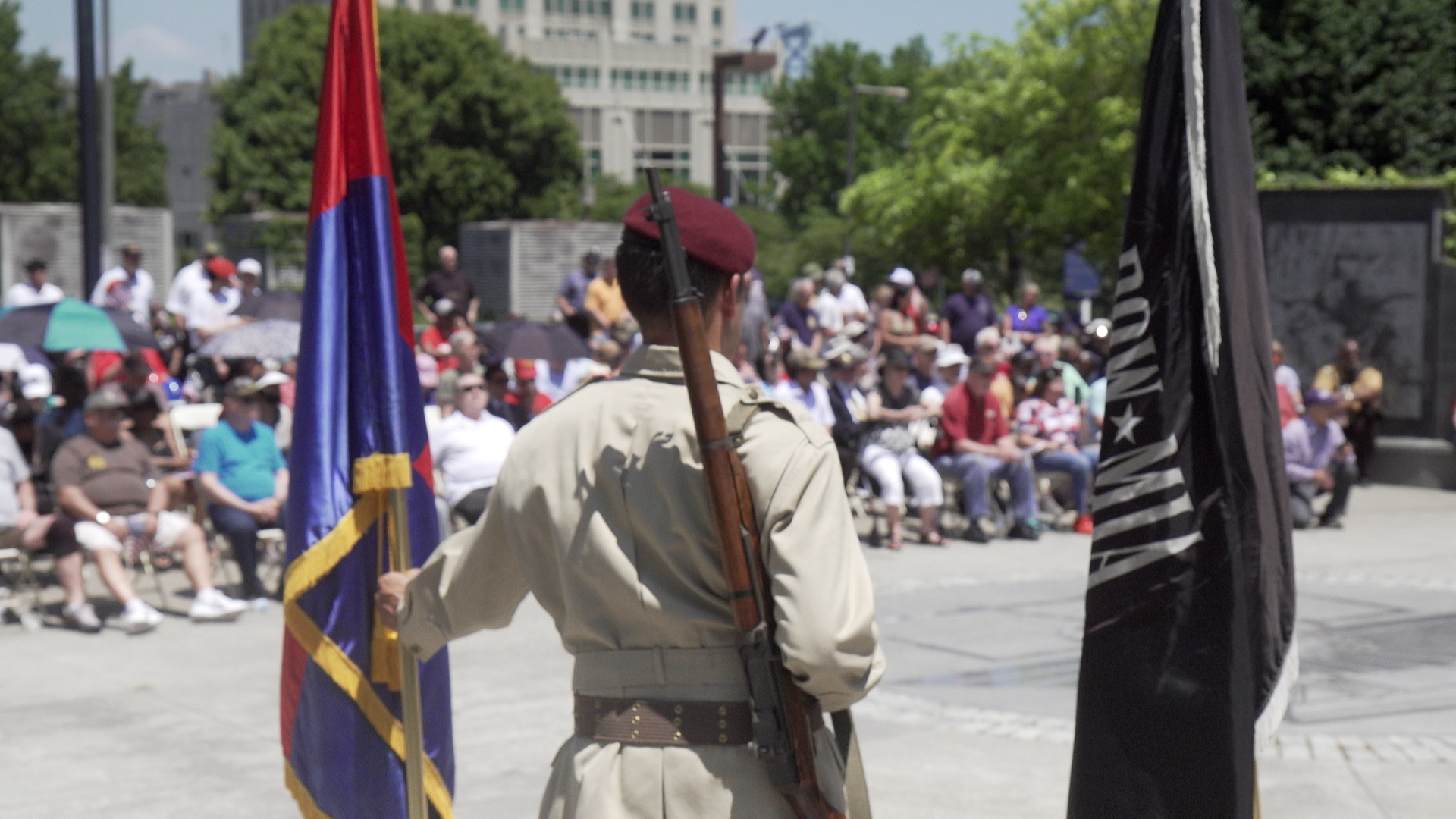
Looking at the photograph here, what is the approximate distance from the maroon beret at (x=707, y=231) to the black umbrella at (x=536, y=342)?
1119 centimetres

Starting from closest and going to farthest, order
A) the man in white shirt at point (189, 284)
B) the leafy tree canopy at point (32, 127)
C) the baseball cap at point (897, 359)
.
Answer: the baseball cap at point (897, 359)
the man in white shirt at point (189, 284)
the leafy tree canopy at point (32, 127)

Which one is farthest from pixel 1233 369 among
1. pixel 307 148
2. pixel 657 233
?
pixel 307 148

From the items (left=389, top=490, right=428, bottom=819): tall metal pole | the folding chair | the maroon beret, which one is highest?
the maroon beret

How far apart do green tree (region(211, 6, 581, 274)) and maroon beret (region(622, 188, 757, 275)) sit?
57.8m

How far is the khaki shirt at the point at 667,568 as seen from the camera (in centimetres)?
261

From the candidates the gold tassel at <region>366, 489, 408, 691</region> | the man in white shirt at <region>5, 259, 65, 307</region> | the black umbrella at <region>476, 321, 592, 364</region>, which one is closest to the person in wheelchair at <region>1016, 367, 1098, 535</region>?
the black umbrella at <region>476, 321, 592, 364</region>

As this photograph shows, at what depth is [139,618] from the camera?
9.50 metres

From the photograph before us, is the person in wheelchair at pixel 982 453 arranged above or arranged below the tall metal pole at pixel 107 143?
below

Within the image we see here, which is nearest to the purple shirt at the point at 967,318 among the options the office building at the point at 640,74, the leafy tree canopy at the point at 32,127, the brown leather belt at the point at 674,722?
the brown leather belt at the point at 674,722

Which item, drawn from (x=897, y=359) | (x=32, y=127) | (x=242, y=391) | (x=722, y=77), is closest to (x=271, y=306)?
(x=242, y=391)

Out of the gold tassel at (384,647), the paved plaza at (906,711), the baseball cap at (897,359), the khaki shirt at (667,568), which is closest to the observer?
the khaki shirt at (667,568)

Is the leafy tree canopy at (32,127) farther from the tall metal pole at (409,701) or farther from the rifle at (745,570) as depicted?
the rifle at (745,570)

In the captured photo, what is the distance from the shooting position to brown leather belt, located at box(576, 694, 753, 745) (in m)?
2.76

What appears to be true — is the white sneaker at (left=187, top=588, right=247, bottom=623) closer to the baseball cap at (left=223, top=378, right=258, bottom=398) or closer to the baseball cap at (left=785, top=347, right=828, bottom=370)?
the baseball cap at (left=223, top=378, right=258, bottom=398)
